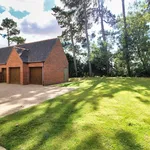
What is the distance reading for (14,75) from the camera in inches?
737

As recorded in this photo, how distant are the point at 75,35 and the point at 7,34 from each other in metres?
16.3

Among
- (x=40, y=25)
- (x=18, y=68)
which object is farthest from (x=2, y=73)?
(x=40, y=25)

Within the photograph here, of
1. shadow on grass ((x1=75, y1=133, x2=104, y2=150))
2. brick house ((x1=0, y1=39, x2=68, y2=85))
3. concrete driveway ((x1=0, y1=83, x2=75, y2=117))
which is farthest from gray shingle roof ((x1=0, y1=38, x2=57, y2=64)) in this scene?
shadow on grass ((x1=75, y1=133, x2=104, y2=150))

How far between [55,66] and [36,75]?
2515 millimetres

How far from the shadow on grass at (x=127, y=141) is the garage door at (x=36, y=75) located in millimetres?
14265

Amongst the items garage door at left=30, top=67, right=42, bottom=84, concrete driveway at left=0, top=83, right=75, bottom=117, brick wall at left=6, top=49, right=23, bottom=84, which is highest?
brick wall at left=6, top=49, right=23, bottom=84

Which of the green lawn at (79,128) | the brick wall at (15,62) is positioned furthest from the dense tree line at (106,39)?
the green lawn at (79,128)

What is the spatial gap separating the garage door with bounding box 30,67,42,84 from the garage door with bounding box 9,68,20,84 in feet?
5.19

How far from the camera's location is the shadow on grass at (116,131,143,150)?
3513 millimetres

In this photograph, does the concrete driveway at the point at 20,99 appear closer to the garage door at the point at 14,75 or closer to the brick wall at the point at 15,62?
the brick wall at the point at 15,62

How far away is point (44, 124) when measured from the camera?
4.88m

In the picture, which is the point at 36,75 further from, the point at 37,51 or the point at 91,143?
the point at 91,143

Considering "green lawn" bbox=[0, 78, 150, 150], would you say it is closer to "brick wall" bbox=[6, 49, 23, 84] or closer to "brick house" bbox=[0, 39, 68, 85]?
"brick house" bbox=[0, 39, 68, 85]

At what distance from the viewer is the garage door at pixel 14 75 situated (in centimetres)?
1826
